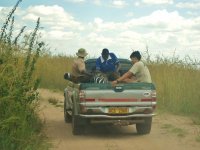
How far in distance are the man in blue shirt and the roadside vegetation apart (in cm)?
287

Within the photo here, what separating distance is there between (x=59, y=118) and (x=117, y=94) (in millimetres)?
4574

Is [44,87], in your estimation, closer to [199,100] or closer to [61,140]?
[199,100]

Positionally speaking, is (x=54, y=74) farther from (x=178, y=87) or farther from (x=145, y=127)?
(x=145, y=127)

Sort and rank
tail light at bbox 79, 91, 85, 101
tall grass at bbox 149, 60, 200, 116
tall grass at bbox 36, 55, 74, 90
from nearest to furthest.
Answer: tail light at bbox 79, 91, 85, 101 → tall grass at bbox 149, 60, 200, 116 → tall grass at bbox 36, 55, 74, 90

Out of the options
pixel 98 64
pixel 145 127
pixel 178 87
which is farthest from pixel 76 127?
pixel 178 87

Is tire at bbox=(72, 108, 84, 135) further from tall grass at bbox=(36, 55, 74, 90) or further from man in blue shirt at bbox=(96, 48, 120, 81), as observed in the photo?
tall grass at bbox=(36, 55, 74, 90)

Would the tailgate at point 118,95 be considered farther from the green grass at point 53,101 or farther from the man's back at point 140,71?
the green grass at point 53,101

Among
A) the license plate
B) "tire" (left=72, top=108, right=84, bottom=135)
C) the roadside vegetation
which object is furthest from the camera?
"tire" (left=72, top=108, right=84, bottom=135)

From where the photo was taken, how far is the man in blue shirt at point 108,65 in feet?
44.3

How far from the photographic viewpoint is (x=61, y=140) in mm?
11703

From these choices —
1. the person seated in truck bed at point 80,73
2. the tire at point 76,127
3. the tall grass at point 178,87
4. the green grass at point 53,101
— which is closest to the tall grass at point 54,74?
the green grass at point 53,101

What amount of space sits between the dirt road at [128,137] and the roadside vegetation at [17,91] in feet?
3.21

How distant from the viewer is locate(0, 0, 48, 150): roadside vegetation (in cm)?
927

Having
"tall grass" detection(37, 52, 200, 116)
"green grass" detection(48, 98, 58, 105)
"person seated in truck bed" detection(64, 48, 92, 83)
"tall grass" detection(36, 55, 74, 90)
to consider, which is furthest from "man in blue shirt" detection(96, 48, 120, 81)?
"tall grass" detection(36, 55, 74, 90)
